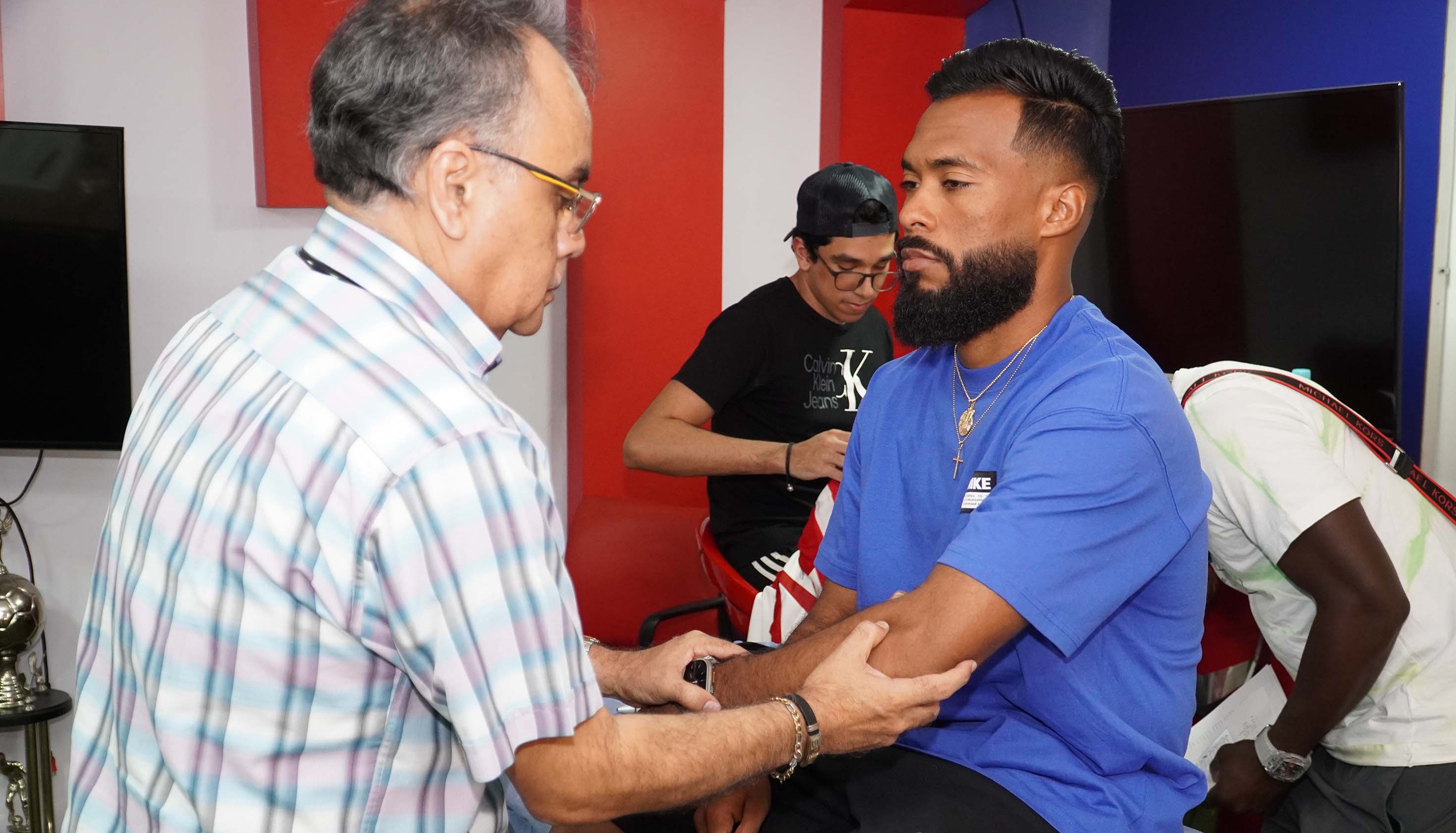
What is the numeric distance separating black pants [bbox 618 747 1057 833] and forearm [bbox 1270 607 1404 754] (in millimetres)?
852

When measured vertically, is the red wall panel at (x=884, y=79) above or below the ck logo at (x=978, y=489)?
above

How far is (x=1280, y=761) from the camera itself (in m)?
2.21

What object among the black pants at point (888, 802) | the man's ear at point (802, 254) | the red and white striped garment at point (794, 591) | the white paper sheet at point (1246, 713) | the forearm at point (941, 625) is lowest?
the white paper sheet at point (1246, 713)

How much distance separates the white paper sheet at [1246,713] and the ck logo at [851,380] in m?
1.54

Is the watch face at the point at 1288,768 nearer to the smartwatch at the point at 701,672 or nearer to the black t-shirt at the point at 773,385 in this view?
the smartwatch at the point at 701,672

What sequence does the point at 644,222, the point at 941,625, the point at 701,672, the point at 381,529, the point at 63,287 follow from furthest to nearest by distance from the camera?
the point at 644,222, the point at 63,287, the point at 701,672, the point at 941,625, the point at 381,529

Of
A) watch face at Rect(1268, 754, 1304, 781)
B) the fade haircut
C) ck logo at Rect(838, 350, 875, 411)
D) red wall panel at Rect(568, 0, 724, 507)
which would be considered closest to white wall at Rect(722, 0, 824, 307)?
red wall panel at Rect(568, 0, 724, 507)

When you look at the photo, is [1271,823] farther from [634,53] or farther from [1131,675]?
[634,53]

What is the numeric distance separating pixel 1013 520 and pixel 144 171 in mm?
3394

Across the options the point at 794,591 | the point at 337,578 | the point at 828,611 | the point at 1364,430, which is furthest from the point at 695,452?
the point at 337,578

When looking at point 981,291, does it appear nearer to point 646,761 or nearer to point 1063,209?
point 1063,209

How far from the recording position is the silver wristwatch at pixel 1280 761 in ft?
7.17

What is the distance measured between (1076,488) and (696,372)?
81.0 inches

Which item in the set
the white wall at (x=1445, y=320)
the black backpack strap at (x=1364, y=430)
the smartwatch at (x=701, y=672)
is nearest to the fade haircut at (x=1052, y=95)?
the black backpack strap at (x=1364, y=430)
